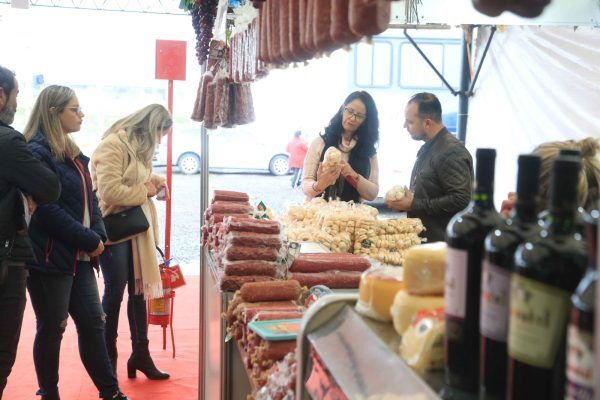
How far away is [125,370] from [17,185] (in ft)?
6.62

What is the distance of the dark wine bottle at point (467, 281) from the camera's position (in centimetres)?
100

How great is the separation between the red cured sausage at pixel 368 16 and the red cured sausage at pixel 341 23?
0.09 meters

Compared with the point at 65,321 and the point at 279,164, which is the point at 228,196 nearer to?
the point at 65,321

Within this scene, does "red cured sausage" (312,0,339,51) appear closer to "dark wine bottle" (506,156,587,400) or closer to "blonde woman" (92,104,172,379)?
"dark wine bottle" (506,156,587,400)

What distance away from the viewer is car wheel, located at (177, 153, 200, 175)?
16938 millimetres

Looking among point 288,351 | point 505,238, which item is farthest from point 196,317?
point 505,238

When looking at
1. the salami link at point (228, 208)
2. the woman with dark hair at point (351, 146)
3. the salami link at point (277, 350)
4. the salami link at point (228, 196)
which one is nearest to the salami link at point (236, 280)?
the salami link at point (277, 350)

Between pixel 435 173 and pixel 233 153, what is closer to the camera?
pixel 435 173

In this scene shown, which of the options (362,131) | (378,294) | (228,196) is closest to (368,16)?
(378,294)

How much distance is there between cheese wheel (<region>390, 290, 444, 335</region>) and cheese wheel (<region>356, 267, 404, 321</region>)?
0.27 feet

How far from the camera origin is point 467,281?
100cm

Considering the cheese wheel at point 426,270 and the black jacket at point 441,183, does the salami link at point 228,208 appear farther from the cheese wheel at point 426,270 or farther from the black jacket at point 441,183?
the cheese wheel at point 426,270

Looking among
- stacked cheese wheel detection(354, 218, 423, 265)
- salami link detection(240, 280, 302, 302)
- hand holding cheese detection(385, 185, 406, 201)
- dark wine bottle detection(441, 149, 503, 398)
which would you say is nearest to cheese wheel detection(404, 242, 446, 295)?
dark wine bottle detection(441, 149, 503, 398)

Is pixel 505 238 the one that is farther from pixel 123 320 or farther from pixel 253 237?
pixel 123 320
